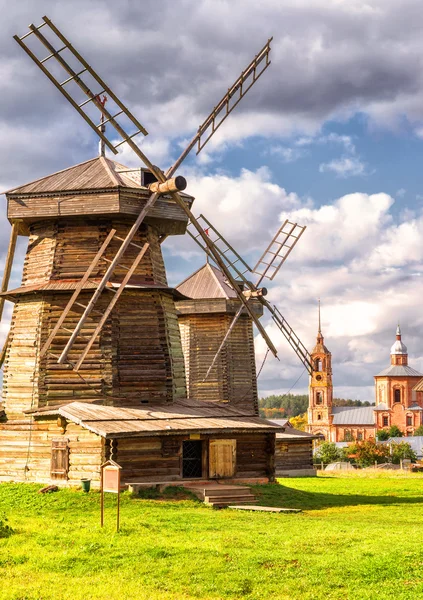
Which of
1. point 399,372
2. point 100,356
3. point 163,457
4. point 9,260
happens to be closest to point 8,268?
point 9,260

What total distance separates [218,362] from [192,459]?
16083 mm

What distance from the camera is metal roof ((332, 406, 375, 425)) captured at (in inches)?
5364

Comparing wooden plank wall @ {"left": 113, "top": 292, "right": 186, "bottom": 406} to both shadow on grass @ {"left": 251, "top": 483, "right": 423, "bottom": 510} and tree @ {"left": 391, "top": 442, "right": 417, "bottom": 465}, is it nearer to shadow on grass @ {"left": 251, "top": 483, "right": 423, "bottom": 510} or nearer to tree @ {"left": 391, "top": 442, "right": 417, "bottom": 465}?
shadow on grass @ {"left": 251, "top": 483, "right": 423, "bottom": 510}

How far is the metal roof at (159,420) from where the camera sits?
911 inches

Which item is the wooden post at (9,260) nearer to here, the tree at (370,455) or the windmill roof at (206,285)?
the windmill roof at (206,285)

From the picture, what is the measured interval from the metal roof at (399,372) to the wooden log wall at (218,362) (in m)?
100

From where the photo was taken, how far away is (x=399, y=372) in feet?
458

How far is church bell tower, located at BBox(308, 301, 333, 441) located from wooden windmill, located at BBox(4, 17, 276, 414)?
10876 cm

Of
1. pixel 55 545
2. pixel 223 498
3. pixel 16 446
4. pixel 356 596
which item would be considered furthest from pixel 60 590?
pixel 16 446

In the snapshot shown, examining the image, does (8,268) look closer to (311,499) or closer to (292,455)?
(311,499)

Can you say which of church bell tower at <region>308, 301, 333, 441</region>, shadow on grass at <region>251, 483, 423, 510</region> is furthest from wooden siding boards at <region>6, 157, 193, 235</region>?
church bell tower at <region>308, 301, 333, 441</region>

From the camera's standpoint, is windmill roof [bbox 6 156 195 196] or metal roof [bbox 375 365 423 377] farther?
metal roof [bbox 375 365 423 377]

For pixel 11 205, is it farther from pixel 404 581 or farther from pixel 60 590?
pixel 404 581

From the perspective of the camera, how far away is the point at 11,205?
92.7 feet
